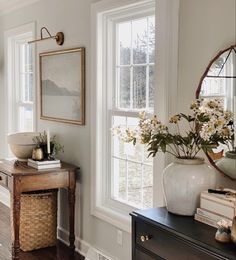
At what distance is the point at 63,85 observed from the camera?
398cm

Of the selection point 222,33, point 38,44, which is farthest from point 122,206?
point 38,44

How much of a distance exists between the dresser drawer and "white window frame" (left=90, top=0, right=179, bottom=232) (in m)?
0.62

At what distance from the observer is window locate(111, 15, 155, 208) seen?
3.15 meters

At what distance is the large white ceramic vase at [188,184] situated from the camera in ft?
7.19

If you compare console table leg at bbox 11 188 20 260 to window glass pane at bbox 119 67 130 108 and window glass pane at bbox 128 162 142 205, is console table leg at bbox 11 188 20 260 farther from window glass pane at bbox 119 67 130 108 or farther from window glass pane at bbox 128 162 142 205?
window glass pane at bbox 119 67 130 108

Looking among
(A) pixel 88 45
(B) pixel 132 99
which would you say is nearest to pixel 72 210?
(B) pixel 132 99

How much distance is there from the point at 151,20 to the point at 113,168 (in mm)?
1247

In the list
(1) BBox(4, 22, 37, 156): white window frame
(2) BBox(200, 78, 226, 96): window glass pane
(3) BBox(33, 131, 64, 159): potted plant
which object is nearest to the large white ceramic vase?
(2) BBox(200, 78, 226, 96): window glass pane

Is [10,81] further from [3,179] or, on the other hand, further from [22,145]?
[3,179]

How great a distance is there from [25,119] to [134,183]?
215 centimetres

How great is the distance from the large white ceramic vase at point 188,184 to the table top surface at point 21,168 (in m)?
1.59

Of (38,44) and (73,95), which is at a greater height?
(38,44)

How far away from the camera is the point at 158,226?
83.2 inches

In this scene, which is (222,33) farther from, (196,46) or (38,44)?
(38,44)
